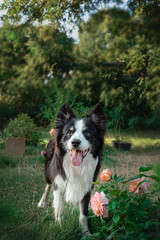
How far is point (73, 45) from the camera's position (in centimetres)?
1033

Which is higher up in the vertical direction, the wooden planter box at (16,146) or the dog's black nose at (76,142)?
the dog's black nose at (76,142)

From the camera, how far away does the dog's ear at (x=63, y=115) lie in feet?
7.98

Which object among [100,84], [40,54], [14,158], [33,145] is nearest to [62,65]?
[40,54]

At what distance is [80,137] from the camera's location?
213 centimetres

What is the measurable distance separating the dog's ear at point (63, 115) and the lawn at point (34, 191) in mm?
846

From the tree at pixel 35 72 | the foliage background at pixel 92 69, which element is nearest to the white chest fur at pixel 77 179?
the foliage background at pixel 92 69

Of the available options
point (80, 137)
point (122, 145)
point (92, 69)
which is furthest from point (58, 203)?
point (92, 69)

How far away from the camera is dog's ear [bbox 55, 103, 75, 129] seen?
2432mm

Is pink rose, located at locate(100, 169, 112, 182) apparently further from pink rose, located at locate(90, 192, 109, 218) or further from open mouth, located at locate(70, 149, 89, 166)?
open mouth, located at locate(70, 149, 89, 166)

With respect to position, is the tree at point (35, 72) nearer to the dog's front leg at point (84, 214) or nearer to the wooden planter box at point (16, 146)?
the wooden planter box at point (16, 146)

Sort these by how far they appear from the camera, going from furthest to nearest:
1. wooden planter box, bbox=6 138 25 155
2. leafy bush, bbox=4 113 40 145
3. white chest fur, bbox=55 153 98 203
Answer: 1. leafy bush, bbox=4 113 40 145
2. wooden planter box, bbox=6 138 25 155
3. white chest fur, bbox=55 153 98 203

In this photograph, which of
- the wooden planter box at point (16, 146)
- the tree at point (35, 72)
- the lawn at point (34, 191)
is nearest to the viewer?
the lawn at point (34, 191)

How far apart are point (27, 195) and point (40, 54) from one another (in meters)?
7.99

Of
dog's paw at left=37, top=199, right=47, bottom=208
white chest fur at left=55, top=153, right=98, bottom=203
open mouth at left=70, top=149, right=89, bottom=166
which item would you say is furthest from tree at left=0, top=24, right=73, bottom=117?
open mouth at left=70, top=149, right=89, bottom=166
